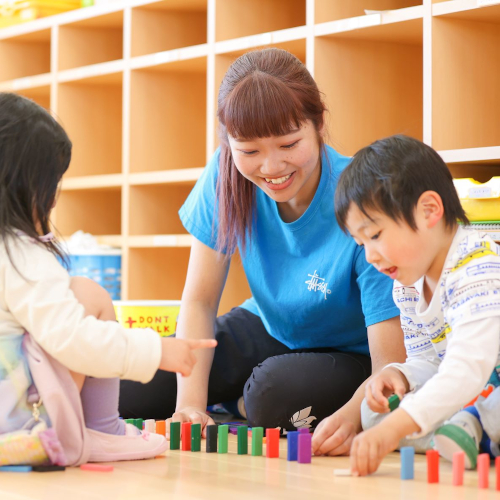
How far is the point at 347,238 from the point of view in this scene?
4.64 ft

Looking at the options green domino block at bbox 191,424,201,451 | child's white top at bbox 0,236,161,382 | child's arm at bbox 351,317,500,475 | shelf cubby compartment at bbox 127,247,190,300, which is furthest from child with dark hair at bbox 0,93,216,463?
shelf cubby compartment at bbox 127,247,190,300

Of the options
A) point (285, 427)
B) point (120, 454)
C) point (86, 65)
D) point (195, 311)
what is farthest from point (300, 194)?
point (86, 65)

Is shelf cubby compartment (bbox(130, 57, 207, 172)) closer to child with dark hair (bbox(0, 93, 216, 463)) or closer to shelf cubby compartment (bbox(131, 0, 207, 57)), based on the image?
shelf cubby compartment (bbox(131, 0, 207, 57))

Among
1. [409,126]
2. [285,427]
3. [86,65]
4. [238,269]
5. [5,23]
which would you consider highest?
[5,23]

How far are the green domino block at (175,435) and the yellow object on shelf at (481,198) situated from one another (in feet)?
2.33

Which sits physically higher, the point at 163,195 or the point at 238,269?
the point at 163,195

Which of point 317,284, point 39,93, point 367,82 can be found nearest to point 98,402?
point 317,284

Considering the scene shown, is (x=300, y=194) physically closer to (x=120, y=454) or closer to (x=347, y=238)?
(x=347, y=238)

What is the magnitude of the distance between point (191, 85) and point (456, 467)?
1.90 m

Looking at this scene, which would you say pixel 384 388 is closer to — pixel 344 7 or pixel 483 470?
pixel 483 470

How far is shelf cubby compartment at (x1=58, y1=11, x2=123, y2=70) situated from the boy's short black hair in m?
1.76

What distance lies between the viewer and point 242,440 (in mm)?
1191

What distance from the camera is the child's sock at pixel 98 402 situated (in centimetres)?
111

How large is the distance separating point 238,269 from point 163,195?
1.45 ft
